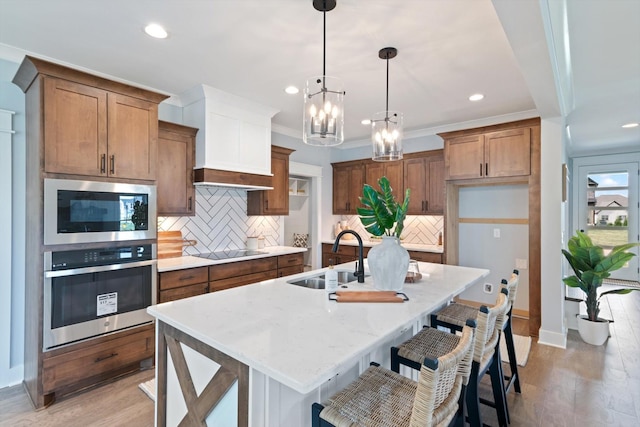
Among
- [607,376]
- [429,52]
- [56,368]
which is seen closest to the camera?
[56,368]

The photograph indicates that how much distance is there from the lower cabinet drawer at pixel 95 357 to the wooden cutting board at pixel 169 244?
0.87m

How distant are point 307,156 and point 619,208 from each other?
21.7ft

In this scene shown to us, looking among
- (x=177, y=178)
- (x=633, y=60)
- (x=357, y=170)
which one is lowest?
(x=177, y=178)

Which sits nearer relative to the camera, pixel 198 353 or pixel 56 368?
pixel 198 353

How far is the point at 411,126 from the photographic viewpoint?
482cm

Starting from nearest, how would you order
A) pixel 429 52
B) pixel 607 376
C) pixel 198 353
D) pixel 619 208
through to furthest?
pixel 198 353 → pixel 429 52 → pixel 607 376 → pixel 619 208

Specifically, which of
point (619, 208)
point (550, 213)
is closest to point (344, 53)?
point (550, 213)

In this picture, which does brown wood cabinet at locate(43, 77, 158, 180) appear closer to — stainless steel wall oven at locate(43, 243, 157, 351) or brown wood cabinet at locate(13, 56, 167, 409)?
brown wood cabinet at locate(13, 56, 167, 409)

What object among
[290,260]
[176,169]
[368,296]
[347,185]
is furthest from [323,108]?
[347,185]

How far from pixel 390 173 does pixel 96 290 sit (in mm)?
4166

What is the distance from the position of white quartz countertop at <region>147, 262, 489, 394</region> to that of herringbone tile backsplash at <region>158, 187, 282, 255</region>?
1.97m

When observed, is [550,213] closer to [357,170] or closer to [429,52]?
[429,52]

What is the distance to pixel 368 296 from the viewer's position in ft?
6.24

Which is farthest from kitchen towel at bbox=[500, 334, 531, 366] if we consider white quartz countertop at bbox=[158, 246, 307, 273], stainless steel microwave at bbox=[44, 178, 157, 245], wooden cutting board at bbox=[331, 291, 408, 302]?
stainless steel microwave at bbox=[44, 178, 157, 245]
